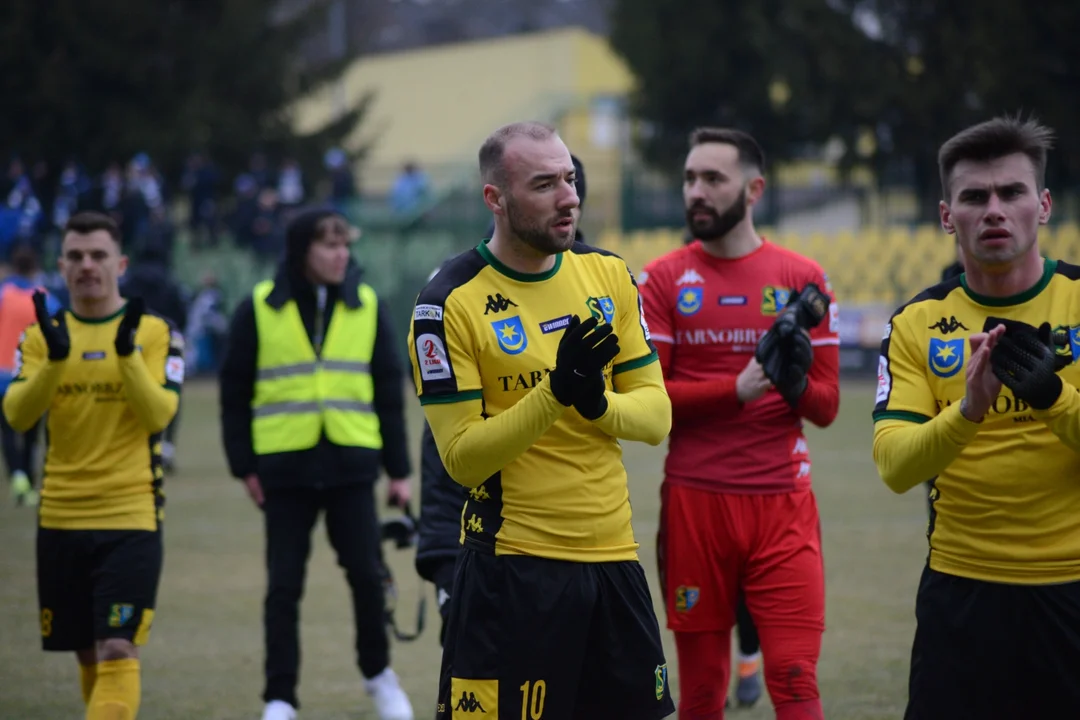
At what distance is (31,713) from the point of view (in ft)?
23.3

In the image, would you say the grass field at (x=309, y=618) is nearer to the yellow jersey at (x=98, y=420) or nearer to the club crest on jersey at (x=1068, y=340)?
the yellow jersey at (x=98, y=420)

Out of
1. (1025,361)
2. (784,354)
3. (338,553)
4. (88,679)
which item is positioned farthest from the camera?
(338,553)

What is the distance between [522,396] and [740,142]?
86.8 inches

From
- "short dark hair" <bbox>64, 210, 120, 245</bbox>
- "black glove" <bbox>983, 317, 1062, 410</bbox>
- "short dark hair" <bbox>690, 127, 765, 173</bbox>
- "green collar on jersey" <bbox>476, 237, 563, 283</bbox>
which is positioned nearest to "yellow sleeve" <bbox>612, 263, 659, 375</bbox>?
"green collar on jersey" <bbox>476, 237, 563, 283</bbox>

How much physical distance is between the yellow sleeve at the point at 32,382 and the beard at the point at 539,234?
2.61 m

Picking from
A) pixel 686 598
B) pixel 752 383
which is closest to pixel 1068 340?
pixel 752 383

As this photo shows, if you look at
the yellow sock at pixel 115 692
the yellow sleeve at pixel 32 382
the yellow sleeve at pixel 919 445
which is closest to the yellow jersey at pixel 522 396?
the yellow sleeve at pixel 919 445

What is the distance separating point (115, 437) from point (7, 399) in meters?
0.53

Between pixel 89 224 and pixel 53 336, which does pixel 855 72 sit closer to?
pixel 89 224

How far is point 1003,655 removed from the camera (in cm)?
423

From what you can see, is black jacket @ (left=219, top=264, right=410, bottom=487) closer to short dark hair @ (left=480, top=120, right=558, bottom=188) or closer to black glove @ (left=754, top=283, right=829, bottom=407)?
black glove @ (left=754, top=283, right=829, bottom=407)

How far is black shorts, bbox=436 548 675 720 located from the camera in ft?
14.3

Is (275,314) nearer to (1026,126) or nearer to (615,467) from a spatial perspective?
(615,467)

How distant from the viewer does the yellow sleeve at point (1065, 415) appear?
398 cm
